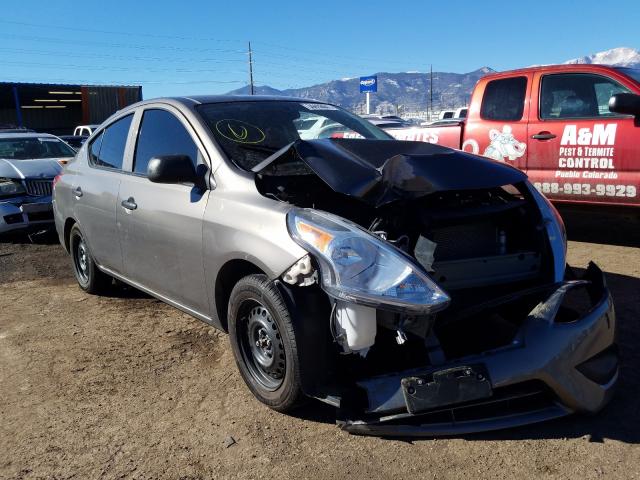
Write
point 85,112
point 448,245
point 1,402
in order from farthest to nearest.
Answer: point 85,112
point 1,402
point 448,245

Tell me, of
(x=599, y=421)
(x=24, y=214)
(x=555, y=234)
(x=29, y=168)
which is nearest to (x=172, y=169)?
(x=555, y=234)

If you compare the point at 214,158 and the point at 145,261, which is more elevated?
the point at 214,158

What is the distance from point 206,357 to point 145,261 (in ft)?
2.67

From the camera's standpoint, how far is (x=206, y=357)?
3.86 meters

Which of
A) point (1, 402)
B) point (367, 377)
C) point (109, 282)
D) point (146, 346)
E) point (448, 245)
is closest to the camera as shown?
point (367, 377)

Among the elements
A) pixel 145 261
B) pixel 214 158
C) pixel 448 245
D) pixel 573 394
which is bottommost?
pixel 573 394

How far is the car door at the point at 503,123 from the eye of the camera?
6461mm

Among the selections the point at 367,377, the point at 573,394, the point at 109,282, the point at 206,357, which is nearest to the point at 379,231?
the point at 367,377

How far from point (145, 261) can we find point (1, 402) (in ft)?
4.03

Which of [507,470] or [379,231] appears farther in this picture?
[379,231]

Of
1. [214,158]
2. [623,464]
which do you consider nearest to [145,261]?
[214,158]

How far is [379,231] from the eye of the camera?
2.81m

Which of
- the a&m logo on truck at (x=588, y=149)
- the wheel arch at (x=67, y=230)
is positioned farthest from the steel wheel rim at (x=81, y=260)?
the a&m logo on truck at (x=588, y=149)

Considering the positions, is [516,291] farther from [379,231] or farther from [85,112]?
[85,112]
